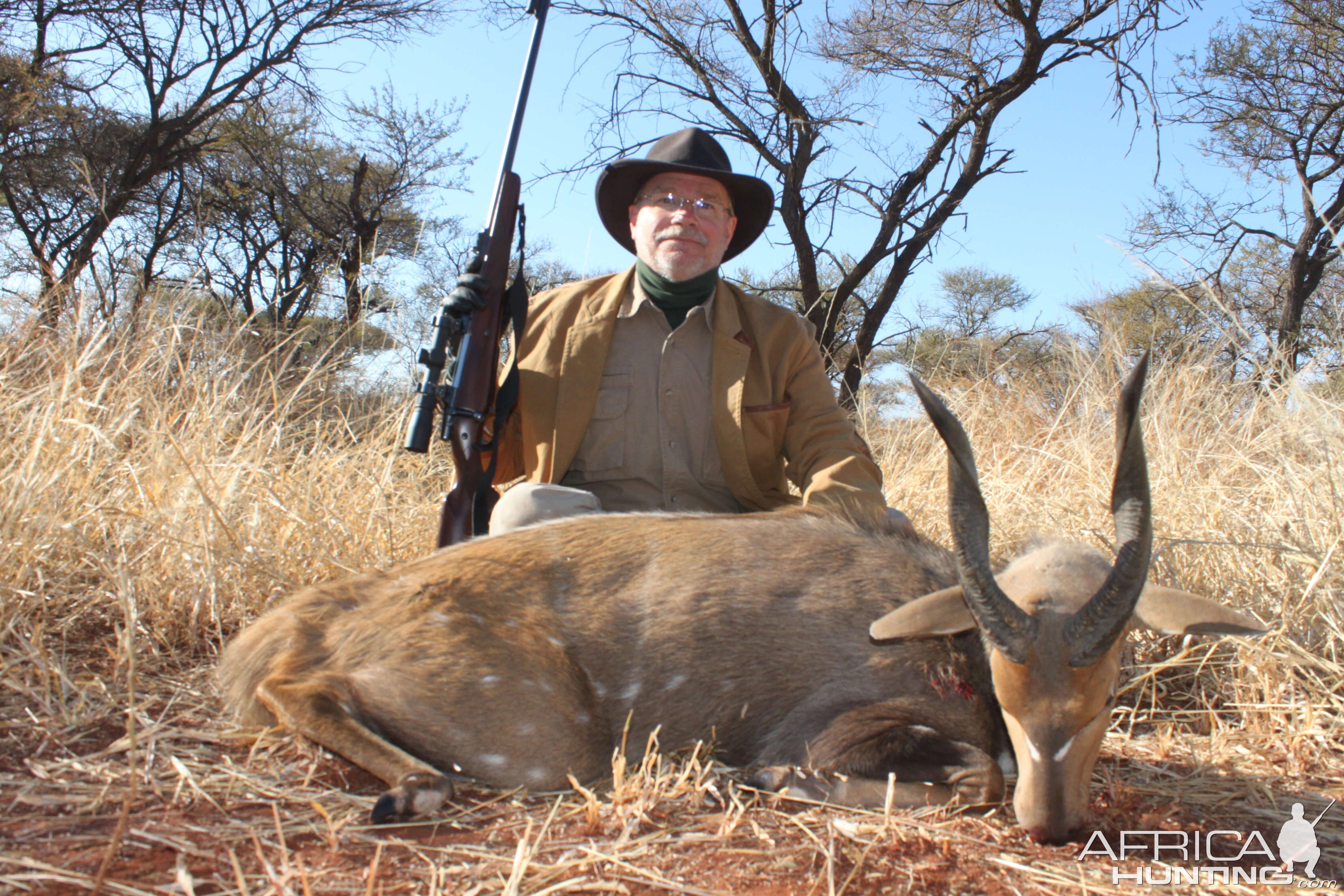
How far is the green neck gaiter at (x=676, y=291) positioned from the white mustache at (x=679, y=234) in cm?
16

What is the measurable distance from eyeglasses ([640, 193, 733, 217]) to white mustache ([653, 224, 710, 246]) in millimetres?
79

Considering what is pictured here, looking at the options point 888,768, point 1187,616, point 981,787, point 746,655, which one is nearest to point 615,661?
point 746,655

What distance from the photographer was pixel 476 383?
13.4 ft

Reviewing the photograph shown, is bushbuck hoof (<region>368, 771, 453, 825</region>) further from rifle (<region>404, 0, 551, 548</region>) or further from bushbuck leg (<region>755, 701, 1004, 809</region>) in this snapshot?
rifle (<region>404, 0, 551, 548</region>)

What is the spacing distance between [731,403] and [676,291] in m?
0.65

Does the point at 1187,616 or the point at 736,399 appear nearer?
the point at 1187,616

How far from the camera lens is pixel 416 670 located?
2.58 m

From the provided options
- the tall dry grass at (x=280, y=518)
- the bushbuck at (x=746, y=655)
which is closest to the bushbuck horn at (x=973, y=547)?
the bushbuck at (x=746, y=655)

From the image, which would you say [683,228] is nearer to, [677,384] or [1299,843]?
[677,384]

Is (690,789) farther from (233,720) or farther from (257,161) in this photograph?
(257,161)

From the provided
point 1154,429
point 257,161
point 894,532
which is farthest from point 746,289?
point 894,532

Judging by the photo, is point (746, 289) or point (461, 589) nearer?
point (461, 589)

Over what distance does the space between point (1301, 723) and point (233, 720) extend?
3.49 metres

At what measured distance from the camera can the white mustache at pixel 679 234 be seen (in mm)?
4484
